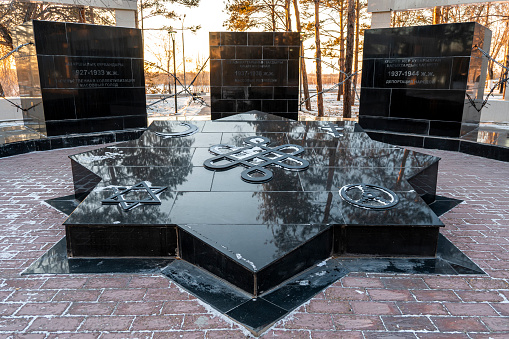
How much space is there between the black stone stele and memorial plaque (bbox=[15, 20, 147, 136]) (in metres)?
4.93

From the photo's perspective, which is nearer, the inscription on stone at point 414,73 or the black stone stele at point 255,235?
the black stone stele at point 255,235

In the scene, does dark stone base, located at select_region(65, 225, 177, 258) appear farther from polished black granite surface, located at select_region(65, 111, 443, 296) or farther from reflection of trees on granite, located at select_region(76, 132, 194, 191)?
reflection of trees on granite, located at select_region(76, 132, 194, 191)

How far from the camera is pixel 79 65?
30.1 ft

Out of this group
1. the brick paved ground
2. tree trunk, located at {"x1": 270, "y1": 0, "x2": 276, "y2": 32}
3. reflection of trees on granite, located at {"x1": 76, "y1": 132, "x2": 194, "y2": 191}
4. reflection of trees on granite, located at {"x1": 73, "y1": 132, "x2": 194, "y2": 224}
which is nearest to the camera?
the brick paved ground

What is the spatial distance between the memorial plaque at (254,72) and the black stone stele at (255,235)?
6.63 metres

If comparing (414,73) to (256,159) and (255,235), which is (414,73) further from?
(255,235)

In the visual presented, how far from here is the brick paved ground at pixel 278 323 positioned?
9.05 feet

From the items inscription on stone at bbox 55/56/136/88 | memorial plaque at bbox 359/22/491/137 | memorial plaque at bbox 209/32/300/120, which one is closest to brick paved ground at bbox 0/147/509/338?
memorial plaque at bbox 359/22/491/137

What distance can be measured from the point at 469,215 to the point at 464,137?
4.53m

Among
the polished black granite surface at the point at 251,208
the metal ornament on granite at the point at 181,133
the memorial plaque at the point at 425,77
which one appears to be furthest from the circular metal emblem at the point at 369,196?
the memorial plaque at the point at 425,77

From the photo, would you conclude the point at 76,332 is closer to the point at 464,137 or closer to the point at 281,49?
the point at 464,137

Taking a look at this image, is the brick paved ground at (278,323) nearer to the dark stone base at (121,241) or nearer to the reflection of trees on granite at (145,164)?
the dark stone base at (121,241)

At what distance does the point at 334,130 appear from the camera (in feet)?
21.6

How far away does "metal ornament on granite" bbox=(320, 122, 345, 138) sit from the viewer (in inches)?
250
